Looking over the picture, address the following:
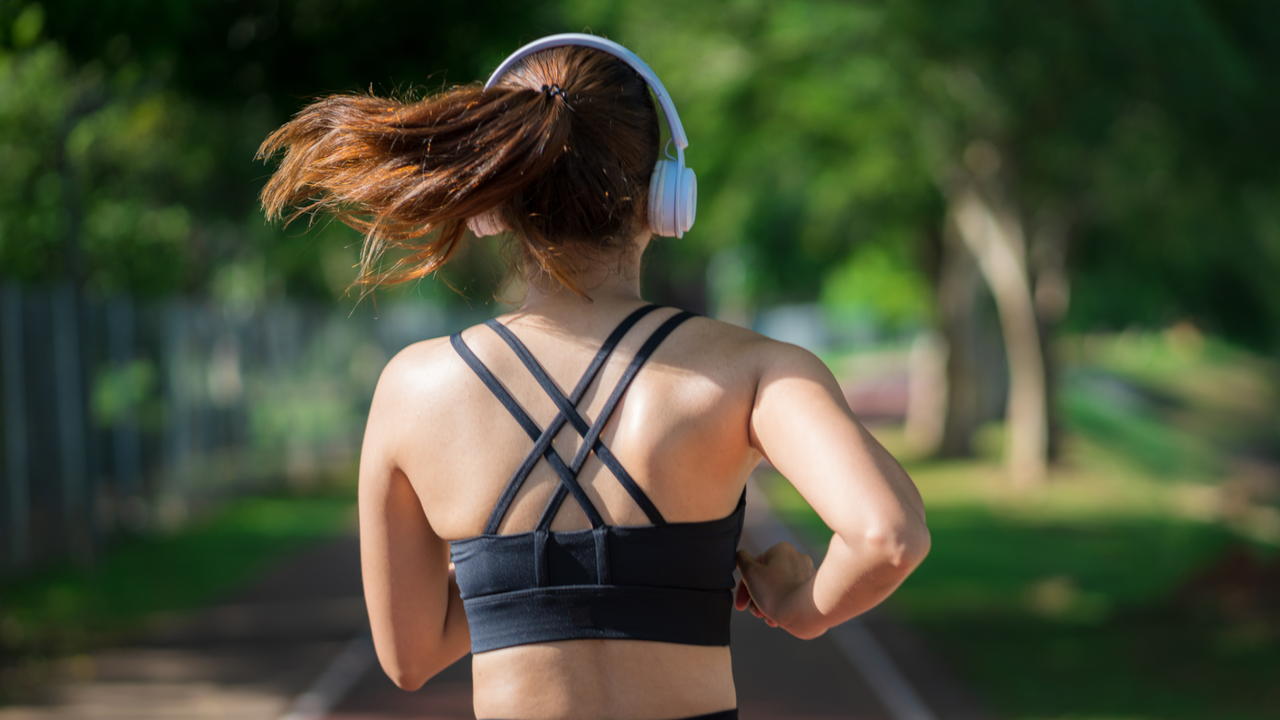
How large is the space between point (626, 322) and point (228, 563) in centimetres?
1115

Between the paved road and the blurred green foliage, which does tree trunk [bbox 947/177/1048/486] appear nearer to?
the blurred green foliage

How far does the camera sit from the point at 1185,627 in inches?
385

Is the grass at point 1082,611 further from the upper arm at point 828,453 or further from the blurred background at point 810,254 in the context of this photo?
the upper arm at point 828,453

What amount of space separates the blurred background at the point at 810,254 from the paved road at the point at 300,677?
402 mm

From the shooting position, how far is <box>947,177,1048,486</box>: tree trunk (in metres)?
16.3

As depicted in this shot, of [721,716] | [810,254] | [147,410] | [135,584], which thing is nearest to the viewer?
[721,716]

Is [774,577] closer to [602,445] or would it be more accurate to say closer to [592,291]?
[602,445]

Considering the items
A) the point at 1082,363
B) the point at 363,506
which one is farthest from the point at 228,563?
the point at 1082,363

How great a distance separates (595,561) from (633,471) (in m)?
0.15

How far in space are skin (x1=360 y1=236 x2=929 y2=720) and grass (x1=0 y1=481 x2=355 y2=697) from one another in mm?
6794

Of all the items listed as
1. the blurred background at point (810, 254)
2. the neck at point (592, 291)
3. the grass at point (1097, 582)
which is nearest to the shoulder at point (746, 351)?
the neck at point (592, 291)

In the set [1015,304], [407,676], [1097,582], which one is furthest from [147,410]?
[407,676]

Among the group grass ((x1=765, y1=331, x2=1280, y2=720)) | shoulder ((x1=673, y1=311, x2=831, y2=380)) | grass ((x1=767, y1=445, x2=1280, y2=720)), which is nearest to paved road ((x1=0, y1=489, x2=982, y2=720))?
grass ((x1=767, y1=445, x2=1280, y2=720))

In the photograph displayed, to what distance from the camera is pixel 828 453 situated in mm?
1634
